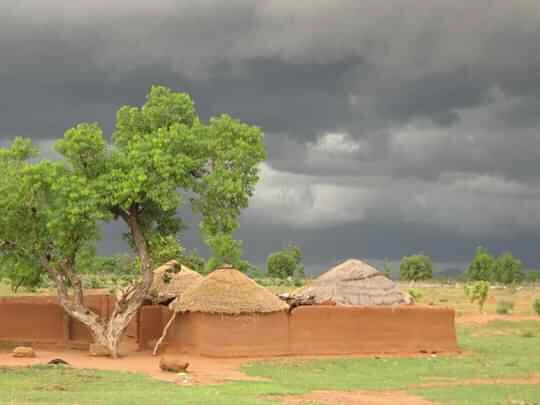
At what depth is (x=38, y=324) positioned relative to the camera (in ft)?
108

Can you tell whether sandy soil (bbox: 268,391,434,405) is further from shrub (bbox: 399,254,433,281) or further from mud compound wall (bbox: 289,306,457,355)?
shrub (bbox: 399,254,433,281)

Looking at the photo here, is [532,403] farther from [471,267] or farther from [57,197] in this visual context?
[471,267]

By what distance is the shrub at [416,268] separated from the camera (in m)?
106

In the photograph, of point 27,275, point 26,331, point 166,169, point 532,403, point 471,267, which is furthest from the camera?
point 471,267

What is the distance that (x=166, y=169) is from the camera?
92.5ft

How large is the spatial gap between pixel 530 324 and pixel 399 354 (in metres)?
15.5

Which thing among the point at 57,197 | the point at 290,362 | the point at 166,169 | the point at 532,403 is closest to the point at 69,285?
the point at 57,197

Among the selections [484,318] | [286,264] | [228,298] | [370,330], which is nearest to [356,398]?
[228,298]

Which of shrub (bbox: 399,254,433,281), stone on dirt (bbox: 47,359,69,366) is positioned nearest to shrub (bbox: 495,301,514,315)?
stone on dirt (bbox: 47,359,69,366)

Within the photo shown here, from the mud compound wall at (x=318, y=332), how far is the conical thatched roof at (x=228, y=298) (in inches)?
11.9

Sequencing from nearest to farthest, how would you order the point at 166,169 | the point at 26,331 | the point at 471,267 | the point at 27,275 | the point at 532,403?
the point at 532,403 → the point at 166,169 → the point at 27,275 → the point at 26,331 → the point at 471,267

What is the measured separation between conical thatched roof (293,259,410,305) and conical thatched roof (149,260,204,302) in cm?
419

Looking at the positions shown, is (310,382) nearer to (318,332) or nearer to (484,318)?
(318,332)

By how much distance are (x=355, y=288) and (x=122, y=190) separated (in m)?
10.3
